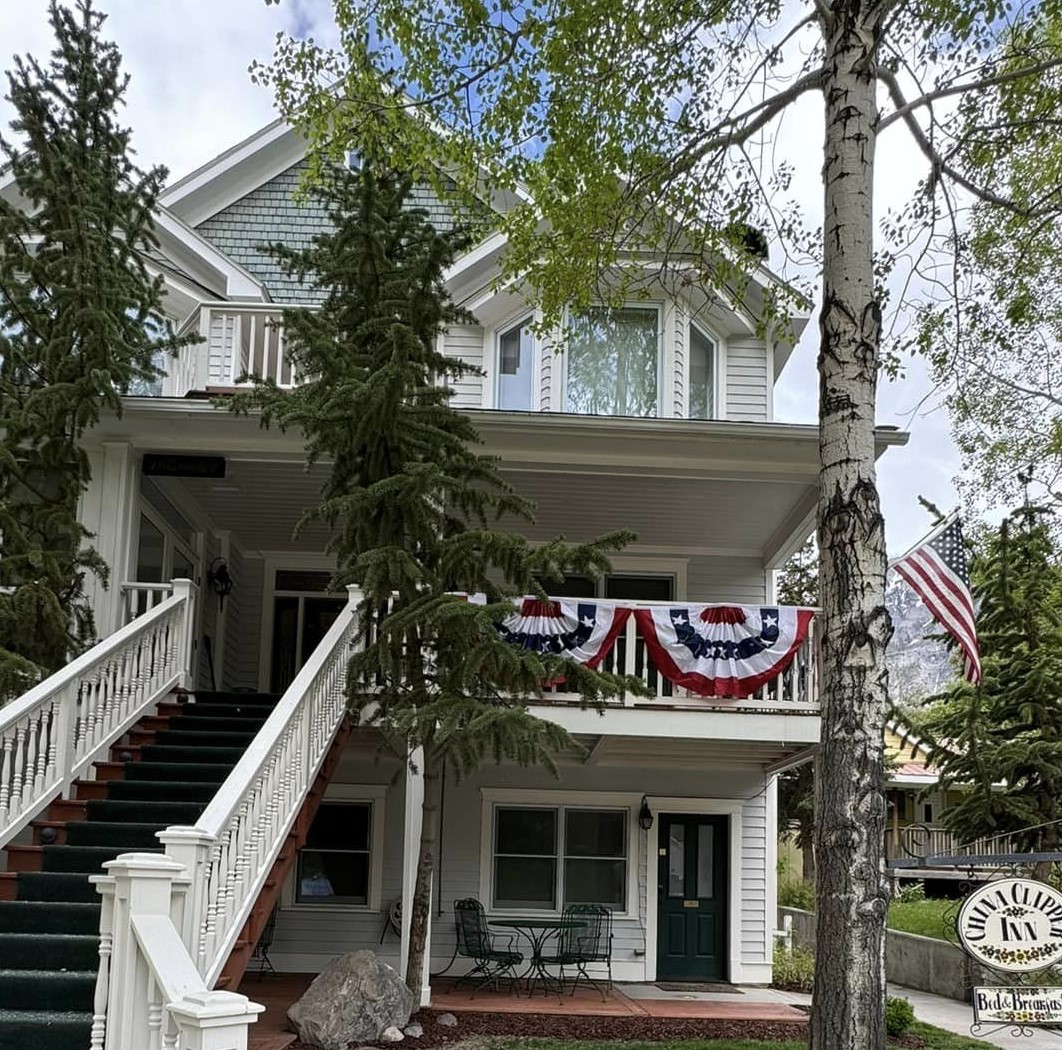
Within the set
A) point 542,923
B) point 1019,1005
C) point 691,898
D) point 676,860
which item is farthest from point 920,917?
point 1019,1005

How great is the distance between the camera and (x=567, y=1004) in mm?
11789

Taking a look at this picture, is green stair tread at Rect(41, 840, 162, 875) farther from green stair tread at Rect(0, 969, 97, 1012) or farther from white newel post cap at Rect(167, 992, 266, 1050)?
white newel post cap at Rect(167, 992, 266, 1050)

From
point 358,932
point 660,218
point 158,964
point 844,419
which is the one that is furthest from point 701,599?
point 158,964

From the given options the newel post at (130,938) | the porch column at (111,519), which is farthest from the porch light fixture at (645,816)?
the newel post at (130,938)

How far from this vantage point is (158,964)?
16.1 feet

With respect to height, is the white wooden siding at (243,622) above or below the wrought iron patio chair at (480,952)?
above

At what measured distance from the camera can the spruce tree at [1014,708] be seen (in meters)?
14.3

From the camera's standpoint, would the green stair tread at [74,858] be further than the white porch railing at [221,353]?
No

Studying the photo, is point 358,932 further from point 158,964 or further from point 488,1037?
point 158,964

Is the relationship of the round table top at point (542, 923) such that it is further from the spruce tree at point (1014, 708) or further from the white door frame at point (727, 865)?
the spruce tree at point (1014, 708)

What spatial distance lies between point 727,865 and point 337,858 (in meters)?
4.68

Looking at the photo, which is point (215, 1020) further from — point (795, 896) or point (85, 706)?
point (795, 896)

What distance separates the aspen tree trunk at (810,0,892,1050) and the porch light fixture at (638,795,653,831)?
8.18 meters

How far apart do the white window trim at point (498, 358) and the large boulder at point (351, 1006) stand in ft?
23.4
